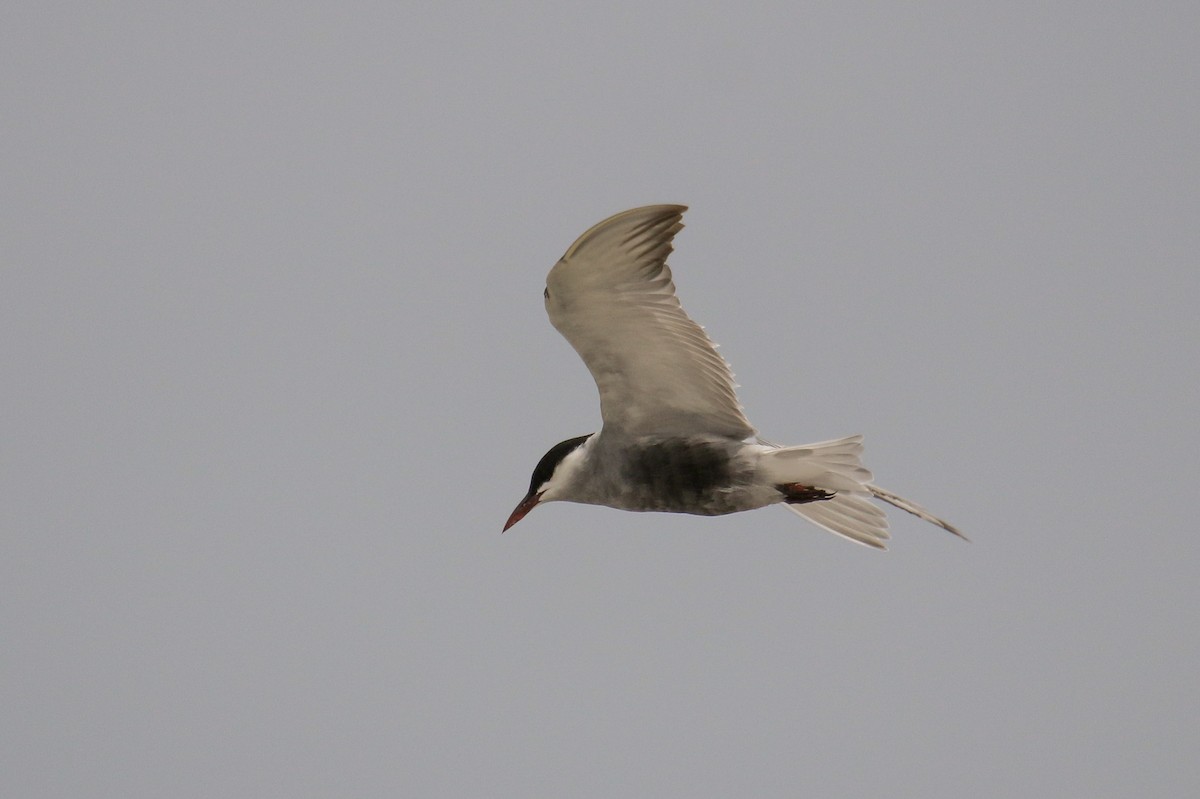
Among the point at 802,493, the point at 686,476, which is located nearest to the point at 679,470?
the point at 686,476

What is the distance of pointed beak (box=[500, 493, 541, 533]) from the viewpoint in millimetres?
6338

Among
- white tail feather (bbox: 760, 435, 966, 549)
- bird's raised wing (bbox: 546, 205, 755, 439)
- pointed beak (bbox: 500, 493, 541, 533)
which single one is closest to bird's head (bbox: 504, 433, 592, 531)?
pointed beak (bbox: 500, 493, 541, 533)

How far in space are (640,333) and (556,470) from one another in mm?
824

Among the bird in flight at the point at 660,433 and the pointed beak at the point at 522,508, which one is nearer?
the bird in flight at the point at 660,433

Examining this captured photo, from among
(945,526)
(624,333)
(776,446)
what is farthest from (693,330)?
(945,526)

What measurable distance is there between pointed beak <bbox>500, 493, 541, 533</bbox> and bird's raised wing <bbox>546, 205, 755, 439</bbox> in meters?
0.47

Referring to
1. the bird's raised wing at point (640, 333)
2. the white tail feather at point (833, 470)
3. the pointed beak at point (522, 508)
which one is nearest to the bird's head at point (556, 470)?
the pointed beak at point (522, 508)

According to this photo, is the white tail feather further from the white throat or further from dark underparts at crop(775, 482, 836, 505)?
the white throat

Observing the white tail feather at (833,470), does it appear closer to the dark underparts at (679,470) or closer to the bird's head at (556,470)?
the dark underparts at (679,470)

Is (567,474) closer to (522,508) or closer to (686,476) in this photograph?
(522,508)

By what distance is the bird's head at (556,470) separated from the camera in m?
6.21

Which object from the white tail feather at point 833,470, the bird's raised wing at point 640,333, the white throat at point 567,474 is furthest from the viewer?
the white throat at point 567,474

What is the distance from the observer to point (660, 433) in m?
6.07

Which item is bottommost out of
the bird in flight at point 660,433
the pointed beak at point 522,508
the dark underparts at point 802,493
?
the pointed beak at point 522,508
